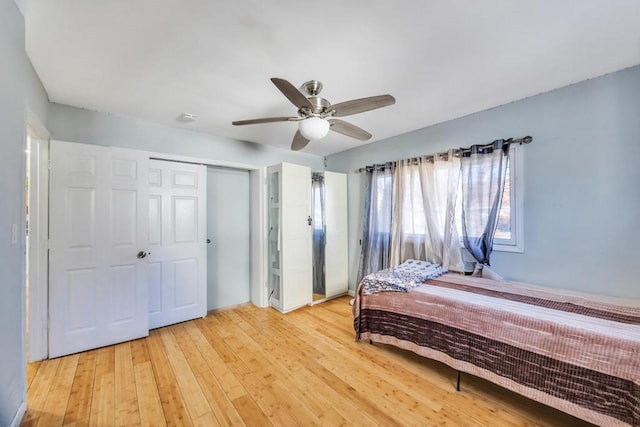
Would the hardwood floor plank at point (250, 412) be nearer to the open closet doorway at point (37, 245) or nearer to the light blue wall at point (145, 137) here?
the open closet doorway at point (37, 245)

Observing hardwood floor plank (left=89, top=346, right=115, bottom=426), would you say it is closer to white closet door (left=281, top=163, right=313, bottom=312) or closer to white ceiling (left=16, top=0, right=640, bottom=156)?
white closet door (left=281, top=163, right=313, bottom=312)

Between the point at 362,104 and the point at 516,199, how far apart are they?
1.90 m

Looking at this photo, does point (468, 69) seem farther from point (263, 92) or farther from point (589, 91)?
point (263, 92)

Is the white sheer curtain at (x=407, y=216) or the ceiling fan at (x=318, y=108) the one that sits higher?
the ceiling fan at (x=318, y=108)

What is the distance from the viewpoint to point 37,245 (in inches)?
91.7

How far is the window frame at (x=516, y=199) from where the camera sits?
2.48 m

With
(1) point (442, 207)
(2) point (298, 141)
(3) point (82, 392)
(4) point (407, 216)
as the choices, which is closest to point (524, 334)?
(1) point (442, 207)

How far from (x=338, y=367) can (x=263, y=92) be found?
2.50 m

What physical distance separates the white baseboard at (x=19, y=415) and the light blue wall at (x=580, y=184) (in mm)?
3870

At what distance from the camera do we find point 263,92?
7.41 feet

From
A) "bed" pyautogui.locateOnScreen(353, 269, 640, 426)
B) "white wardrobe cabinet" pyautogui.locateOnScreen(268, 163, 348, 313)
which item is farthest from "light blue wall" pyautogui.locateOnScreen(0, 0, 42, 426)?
"bed" pyautogui.locateOnScreen(353, 269, 640, 426)

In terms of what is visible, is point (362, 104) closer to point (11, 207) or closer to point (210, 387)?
point (11, 207)

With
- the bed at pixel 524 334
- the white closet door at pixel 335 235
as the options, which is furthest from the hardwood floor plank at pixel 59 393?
the white closet door at pixel 335 235

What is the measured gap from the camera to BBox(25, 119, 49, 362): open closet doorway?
7.52 feet
